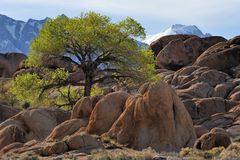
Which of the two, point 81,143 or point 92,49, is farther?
point 92,49

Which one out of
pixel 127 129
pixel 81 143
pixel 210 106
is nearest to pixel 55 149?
pixel 81 143

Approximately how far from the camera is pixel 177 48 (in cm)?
8588

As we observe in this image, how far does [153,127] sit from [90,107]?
247 inches

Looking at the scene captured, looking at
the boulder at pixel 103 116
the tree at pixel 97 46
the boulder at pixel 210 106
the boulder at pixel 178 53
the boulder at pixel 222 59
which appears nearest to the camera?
the boulder at pixel 103 116

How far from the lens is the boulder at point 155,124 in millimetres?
27688

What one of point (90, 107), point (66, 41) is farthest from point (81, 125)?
point (66, 41)

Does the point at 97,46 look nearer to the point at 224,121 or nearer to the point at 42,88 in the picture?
the point at 42,88

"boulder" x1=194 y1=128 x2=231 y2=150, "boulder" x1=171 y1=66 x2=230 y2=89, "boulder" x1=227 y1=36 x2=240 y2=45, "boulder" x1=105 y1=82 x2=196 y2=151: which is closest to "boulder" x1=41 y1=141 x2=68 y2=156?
"boulder" x1=105 y1=82 x2=196 y2=151

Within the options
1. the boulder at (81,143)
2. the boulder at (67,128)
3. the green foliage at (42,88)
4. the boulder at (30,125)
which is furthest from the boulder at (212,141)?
the green foliage at (42,88)

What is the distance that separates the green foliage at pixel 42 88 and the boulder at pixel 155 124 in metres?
20.2

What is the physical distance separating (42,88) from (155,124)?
2279cm

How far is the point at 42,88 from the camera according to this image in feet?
160

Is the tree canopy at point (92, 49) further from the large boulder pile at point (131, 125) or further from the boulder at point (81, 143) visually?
the boulder at point (81, 143)

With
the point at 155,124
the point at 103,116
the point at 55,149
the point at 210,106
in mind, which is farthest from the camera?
the point at 210,106
